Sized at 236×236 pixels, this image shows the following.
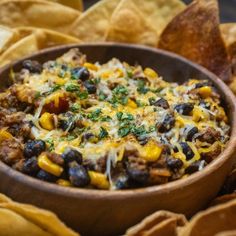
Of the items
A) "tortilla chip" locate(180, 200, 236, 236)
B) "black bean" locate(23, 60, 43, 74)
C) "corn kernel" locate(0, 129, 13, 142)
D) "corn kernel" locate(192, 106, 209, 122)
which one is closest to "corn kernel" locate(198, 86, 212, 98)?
"corn kernel" locate(192, 106, 209, 122)

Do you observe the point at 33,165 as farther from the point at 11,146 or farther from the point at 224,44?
the point at 224,44

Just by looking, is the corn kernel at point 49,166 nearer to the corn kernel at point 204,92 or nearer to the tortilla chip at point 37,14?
the corn kernel at point 204,92

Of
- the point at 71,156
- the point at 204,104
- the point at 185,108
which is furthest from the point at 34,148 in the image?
the point at 204,104

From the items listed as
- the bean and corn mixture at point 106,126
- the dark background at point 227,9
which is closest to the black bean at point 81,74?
the bean and corn mixture at point 106,126

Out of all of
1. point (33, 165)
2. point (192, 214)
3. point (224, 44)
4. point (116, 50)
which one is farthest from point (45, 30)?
point (192, 214)

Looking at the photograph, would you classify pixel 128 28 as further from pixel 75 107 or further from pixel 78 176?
pixel 78 176

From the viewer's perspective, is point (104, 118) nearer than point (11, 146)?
No

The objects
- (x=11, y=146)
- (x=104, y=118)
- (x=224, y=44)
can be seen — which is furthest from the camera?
(x=224, y=44)
